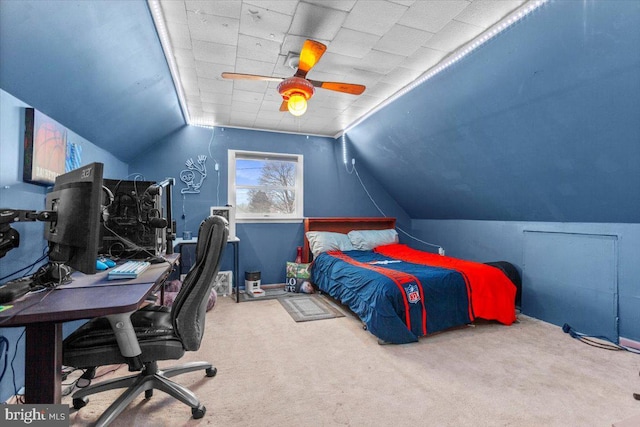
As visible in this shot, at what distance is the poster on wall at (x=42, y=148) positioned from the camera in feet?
5.64

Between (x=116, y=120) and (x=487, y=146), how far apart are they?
3525 millimetres

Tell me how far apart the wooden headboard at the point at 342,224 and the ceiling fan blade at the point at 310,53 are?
8.80 ft

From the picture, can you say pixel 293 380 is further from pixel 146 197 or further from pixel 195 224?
pixel 195 224

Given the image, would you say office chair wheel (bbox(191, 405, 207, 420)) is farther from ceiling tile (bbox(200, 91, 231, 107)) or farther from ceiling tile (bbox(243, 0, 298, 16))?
ceiling tile (bbox(200, 91, 231, 107))

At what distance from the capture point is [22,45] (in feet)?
4.74

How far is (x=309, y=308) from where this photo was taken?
3465 millimetres

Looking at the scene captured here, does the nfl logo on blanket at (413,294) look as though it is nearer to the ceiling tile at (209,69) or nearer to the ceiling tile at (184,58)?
the ceiling tile at (209,69)

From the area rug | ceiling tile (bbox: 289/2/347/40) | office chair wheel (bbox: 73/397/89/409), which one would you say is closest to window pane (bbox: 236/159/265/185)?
the area rug

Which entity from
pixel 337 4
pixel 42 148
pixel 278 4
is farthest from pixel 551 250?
pixel 42 148

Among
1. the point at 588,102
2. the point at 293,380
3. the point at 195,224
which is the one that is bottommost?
the point at 293,380

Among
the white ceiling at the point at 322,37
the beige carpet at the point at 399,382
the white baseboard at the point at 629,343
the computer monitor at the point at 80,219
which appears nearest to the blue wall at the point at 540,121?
the white ceiling at the point at 322,37

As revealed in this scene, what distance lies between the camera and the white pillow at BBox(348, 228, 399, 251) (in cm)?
446

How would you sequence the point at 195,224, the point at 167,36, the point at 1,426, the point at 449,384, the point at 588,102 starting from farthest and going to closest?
1. the point at 195,224
2. the point at 167,36
3. the point at 588,102
4. the point at 449,384
5. the point at 1,426

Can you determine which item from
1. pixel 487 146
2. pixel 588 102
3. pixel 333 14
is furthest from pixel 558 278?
pixel 333 14
